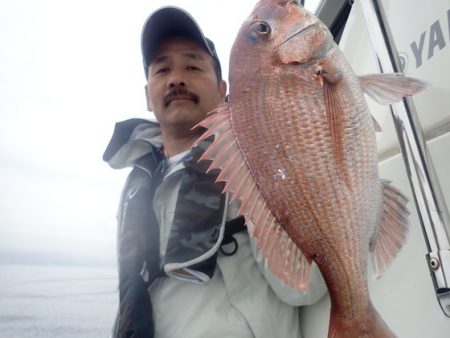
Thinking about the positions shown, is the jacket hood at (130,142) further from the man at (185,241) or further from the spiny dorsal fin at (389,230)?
the spiny dorsal fin at (389,230)

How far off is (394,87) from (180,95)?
151 centimetres

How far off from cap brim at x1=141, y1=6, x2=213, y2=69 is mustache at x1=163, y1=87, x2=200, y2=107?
Result: 14.8 inches

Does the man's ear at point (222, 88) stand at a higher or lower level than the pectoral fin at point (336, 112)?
higher

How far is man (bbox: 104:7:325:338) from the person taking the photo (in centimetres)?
154

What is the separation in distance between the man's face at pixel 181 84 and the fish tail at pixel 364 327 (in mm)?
1606

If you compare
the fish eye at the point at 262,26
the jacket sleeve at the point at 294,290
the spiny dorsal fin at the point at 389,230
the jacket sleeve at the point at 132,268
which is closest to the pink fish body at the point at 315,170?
the spiny dorsal fin at the point at 389,230

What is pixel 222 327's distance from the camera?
4.91ft

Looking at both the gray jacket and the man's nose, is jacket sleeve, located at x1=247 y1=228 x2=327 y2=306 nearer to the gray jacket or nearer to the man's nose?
the gray jacket

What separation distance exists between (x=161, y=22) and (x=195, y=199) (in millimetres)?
1236

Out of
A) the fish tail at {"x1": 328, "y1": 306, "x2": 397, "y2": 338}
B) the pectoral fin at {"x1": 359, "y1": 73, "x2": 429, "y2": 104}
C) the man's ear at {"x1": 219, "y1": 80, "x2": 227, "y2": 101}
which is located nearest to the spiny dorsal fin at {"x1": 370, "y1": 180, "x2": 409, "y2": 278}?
the fish tail at {"x1": 328, "y1": 306, "x2": 397, "y2": 338}

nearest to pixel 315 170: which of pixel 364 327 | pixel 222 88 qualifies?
pixel 364 327

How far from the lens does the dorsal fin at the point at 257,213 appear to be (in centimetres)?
89

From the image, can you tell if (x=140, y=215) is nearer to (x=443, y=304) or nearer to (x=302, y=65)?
(x=302, y=65)

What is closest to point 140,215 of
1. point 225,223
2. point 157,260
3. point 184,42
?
point 157,260
